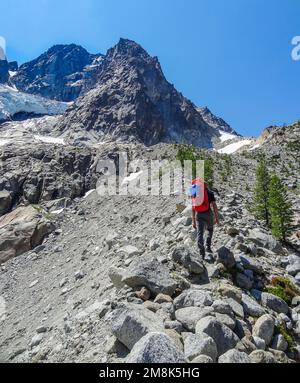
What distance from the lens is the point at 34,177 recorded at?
185 ft

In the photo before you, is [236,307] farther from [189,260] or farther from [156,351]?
[156,351]

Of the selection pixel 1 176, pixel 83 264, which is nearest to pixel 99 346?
pixel 83 264

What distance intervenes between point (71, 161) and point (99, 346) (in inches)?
2253

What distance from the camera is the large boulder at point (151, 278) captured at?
9.59 metres

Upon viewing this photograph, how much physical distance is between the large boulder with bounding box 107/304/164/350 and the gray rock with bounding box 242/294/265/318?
8.91ft

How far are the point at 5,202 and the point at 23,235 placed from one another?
2160 cm

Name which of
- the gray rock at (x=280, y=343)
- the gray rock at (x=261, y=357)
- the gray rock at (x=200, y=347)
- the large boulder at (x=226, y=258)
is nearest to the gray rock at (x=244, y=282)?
the large boulder at (x=226, y=258)

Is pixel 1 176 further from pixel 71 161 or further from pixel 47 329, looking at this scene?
pixel 47 329

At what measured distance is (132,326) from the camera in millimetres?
7645

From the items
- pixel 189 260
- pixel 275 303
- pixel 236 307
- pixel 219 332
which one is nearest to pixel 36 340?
pixel 189 260

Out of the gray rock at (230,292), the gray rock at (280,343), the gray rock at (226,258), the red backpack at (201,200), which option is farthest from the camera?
the red backpack at (201,200)

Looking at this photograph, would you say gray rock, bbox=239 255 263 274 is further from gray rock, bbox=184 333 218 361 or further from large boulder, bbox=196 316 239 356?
→ gray rock, bbox=184 333 218 361

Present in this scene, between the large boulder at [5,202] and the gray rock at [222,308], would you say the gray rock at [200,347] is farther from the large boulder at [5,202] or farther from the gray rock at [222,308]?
the large boulder at [5,202]

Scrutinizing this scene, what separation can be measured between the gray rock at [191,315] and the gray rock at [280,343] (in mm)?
1707
